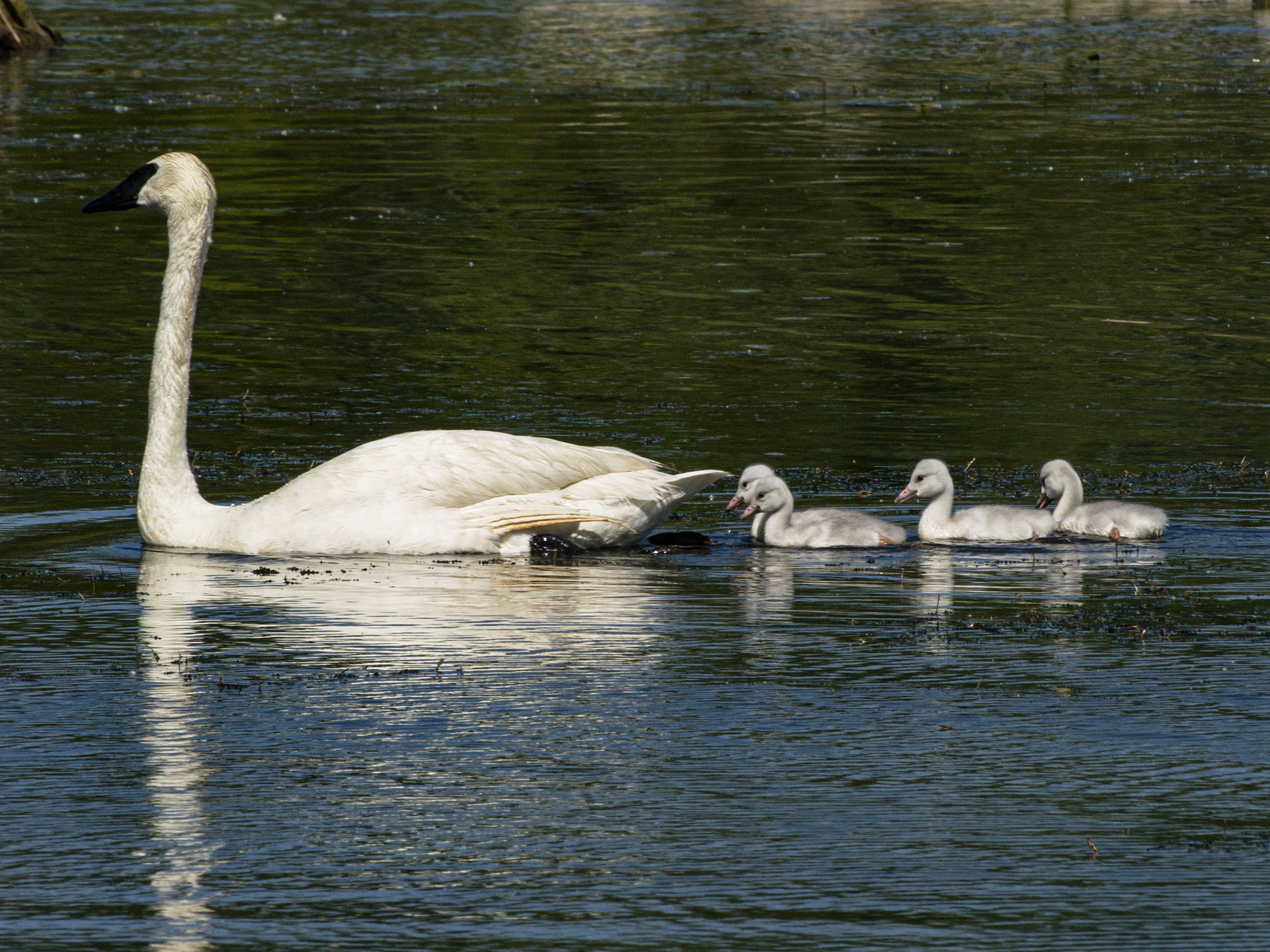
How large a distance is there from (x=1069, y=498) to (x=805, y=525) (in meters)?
1.34

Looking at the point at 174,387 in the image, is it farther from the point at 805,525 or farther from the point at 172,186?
the point at 805,525

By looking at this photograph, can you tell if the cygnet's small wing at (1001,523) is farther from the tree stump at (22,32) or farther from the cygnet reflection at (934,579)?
the tree stump at (22,32)

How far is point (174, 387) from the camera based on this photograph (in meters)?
11.2

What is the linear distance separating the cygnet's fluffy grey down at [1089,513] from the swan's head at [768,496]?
1314mm

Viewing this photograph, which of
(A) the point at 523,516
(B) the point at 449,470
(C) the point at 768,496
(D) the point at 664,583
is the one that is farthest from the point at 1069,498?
(B) the point at 449,470

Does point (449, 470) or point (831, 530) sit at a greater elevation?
point (449, 470)

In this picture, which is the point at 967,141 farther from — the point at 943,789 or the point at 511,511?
the point at 943,789

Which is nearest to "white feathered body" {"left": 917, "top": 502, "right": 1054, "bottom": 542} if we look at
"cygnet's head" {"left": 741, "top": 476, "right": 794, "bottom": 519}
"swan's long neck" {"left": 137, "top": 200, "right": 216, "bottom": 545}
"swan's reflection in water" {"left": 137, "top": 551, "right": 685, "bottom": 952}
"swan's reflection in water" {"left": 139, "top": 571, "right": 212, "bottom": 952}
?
"cygnet's head" {"left": 741, "top": 476, "right": 794, "bottom": 519}

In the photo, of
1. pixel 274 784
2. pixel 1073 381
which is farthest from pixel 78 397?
pixel 274 784

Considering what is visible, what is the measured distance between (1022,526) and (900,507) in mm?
917

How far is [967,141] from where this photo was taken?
101 ft

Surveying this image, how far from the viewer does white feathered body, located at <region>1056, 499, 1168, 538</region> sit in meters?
10.6

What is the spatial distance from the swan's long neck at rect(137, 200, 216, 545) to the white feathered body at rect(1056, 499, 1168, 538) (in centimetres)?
425

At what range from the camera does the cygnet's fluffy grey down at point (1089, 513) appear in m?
10.6
